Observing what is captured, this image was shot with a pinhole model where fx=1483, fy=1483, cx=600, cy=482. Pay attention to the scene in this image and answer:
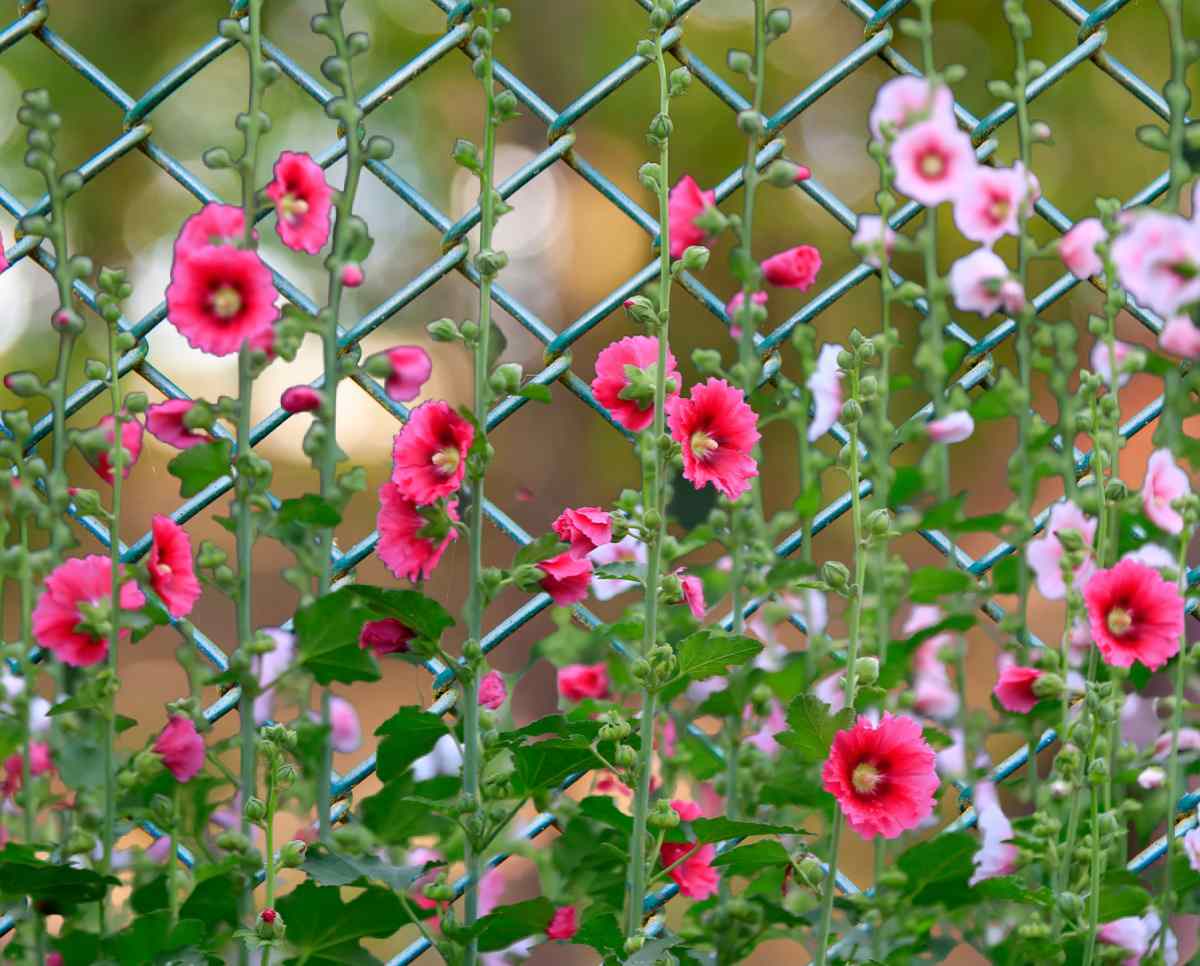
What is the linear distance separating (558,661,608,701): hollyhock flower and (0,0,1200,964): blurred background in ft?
8.11

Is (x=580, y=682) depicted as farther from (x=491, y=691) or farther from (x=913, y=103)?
(x=913, y=103)

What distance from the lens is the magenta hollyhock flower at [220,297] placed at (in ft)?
3.59

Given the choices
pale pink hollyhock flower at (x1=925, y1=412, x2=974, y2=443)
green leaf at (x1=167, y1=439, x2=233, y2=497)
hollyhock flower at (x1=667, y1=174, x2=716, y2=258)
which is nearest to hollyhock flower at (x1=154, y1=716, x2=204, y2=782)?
green leaf at (x1=167, y1=439, x2=233, y2=497)

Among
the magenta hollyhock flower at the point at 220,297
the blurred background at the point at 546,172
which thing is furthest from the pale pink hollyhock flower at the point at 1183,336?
the blurred background at the point at 546,172

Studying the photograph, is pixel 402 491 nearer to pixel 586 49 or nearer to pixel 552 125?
pixel 552 125

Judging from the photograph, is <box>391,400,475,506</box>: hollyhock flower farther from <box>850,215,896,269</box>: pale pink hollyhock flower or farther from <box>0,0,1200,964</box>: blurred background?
<box>0,0,1200,964</box>: blurred background

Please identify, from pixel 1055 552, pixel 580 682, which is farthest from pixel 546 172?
pixel 1055 552

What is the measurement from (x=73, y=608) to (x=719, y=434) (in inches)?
20.4

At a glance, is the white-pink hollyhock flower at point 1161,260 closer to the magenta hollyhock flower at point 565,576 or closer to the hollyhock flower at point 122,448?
the magenta hollyhock flower at point 565,576

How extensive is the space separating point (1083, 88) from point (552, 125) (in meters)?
3.48

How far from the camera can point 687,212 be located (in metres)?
1.32

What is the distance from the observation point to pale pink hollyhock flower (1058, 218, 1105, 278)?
1334 mm

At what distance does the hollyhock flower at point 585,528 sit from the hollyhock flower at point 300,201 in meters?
0.32

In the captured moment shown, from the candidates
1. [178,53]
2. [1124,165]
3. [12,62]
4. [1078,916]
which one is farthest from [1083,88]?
[1078,916]
